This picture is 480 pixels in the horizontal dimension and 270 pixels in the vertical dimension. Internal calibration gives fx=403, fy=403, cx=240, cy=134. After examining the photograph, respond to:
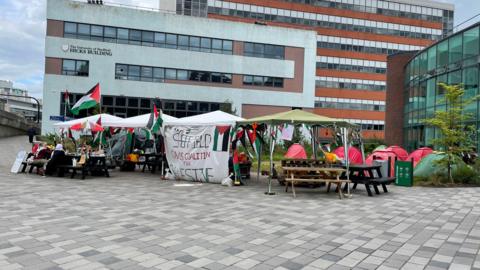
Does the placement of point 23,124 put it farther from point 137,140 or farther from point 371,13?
point 371,13

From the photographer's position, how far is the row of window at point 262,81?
148 ft

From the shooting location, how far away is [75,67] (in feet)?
127

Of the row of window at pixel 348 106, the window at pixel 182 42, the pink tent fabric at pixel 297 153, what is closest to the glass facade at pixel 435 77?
the pink tent fabric at pixel 297 153

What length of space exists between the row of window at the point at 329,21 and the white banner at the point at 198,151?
44038 mm

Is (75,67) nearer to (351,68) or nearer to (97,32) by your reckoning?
(97,32)

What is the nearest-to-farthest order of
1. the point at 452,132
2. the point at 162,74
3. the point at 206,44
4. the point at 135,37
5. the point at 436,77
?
the point at 452,132
the point at 436,77
the point at 135,37
the point at 162,74
the point at 206,44

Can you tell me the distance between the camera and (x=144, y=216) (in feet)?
26.1

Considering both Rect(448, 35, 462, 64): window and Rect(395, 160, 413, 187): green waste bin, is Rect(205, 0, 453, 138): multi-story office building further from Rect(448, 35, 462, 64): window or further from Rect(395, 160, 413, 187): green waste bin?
Rect(395, 160, 413, 187): green waste bin

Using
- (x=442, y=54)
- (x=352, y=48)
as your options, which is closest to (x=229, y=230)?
(x=442, y=54)

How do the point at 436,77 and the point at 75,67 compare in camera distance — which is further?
the point at 75,67

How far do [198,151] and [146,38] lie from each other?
2953cm

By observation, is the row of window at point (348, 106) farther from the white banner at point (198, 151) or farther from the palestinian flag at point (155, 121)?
the white banner at point (198, 151)

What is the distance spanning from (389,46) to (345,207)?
63.1 meters

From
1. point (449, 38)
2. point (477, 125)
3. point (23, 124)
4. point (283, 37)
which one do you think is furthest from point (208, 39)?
point (477, 125)
